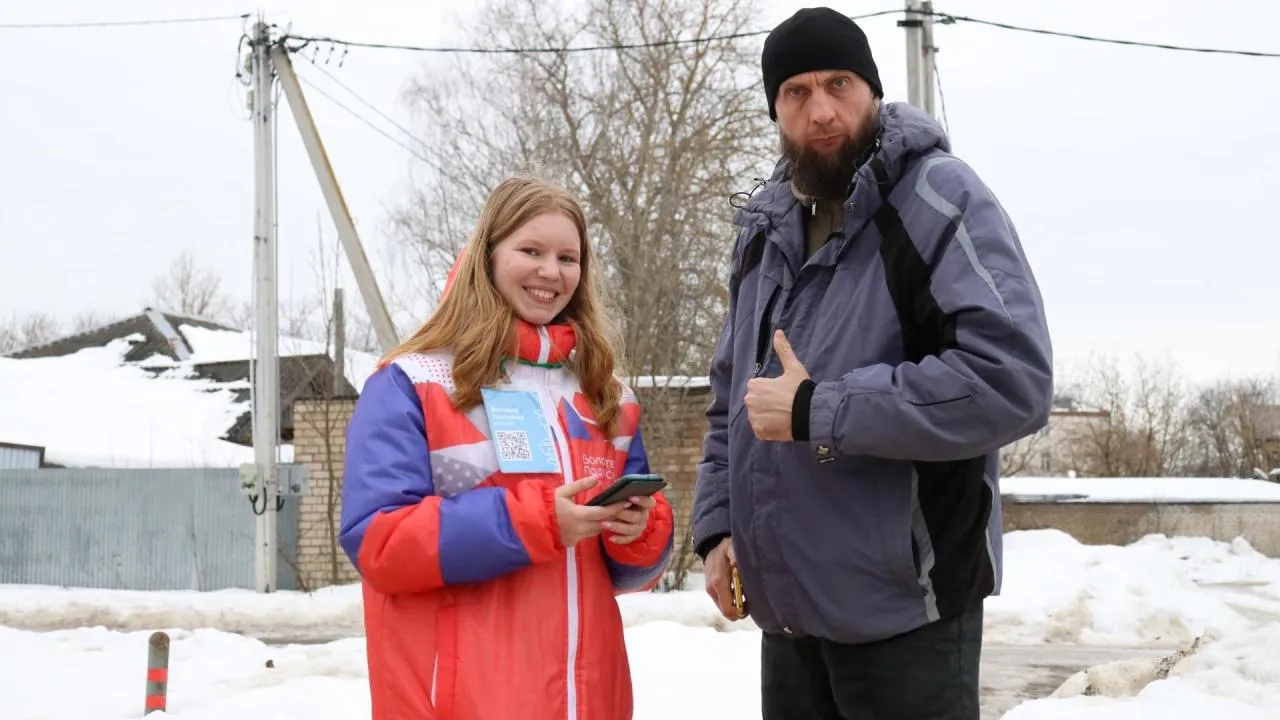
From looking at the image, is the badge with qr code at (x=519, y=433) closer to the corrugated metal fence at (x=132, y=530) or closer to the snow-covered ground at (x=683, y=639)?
the snow-covered ground at (x=683, y=639)

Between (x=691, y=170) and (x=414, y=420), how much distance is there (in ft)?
54.5

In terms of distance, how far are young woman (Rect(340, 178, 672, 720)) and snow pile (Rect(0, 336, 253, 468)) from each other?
19264 mm

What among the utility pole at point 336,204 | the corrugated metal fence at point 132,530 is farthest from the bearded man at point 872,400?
the corrugated metal fence at point 132,530

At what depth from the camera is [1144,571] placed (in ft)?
42.5

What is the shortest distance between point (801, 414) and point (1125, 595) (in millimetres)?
10521

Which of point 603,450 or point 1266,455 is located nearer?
point 603,450

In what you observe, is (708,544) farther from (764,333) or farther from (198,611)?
(198,611)

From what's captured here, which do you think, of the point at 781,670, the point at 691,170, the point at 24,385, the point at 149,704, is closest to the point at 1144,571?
the point at 691,170

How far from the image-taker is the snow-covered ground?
5.79 metres

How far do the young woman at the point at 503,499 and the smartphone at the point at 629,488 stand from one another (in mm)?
29

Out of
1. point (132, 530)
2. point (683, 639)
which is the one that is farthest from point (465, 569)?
point (132, 530)

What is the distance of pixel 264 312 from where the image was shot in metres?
13.6

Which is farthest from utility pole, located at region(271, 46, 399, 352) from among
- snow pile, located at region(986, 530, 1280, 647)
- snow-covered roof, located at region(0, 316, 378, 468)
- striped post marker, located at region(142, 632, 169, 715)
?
snow-covered roof, located at region(0, 316, 378, 468)

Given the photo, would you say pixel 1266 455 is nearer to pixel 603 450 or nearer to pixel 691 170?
pixel 691 170
